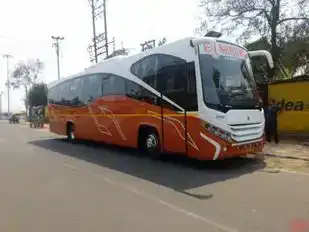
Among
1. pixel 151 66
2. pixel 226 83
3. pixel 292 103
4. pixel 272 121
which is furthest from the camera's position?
pixel 292 103

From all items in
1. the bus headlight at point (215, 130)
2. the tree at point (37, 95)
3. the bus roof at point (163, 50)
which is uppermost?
the tree at point (37, 95)

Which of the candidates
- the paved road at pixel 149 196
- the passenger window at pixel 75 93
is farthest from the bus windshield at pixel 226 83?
the passenger window at pixel 75 93

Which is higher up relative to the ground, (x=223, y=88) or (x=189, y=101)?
(x=223, y=88)

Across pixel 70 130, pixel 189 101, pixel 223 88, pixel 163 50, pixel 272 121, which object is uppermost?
pixel 163 50

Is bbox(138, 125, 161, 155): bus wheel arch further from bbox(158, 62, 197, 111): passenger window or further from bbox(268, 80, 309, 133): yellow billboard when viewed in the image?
bbox(268, 80, 309, 133): yellow billboard

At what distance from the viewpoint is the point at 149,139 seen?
12555mm

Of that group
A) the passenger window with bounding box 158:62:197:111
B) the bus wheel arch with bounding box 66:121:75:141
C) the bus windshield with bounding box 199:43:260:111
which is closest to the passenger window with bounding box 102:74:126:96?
the passenger window with bounding box 158:62:197:111

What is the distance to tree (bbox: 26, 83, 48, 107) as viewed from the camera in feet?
231

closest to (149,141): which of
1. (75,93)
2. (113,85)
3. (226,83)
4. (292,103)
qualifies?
(113,85)

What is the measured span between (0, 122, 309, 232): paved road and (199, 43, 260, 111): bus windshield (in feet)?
5.63

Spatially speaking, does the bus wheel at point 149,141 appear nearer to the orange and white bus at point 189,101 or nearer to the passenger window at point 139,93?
the orange and white bus at point 189,101

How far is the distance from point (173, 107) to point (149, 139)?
1.73 meters

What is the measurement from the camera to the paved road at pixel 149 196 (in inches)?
245

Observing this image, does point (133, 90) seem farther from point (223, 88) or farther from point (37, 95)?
point (37, 95)
